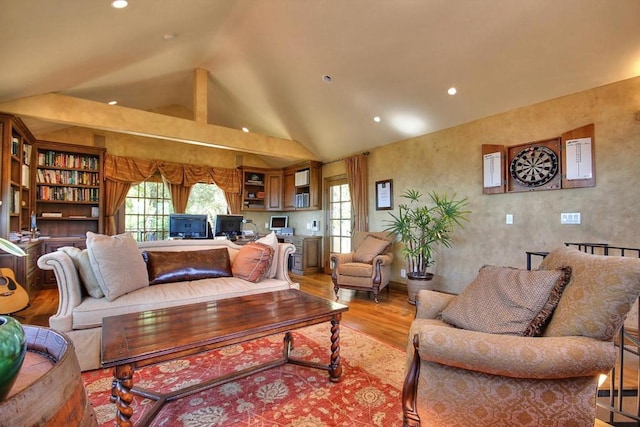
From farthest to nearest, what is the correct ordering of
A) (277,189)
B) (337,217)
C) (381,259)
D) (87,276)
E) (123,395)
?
1. (277,189)
2. (337,217)
3. (381,259)
4. (87,276)
5. (123,395)

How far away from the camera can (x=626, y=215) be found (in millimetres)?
2789

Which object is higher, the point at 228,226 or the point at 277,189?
the point at 277,189

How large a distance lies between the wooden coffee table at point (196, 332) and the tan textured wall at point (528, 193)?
100 inches

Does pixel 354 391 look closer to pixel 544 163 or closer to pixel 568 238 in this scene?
pixel 568 238

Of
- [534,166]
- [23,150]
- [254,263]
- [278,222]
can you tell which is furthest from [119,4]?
[278,222]

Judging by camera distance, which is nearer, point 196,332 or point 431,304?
point 196,332

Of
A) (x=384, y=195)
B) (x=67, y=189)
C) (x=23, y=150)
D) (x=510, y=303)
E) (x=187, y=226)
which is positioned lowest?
(x=510, y=303)

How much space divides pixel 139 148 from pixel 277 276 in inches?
169

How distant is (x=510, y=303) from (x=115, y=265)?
8.77 feet

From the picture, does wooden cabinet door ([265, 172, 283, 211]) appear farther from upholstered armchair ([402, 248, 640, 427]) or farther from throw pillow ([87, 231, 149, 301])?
upholstered armchair ([402, 248, 640, 427])

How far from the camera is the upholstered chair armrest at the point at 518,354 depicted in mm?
1110

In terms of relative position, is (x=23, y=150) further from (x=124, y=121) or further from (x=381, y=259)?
(x=381, y=259)

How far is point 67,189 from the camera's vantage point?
5.06 meters

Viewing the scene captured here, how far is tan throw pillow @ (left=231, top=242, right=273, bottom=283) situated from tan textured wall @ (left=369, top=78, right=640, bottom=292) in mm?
2504
